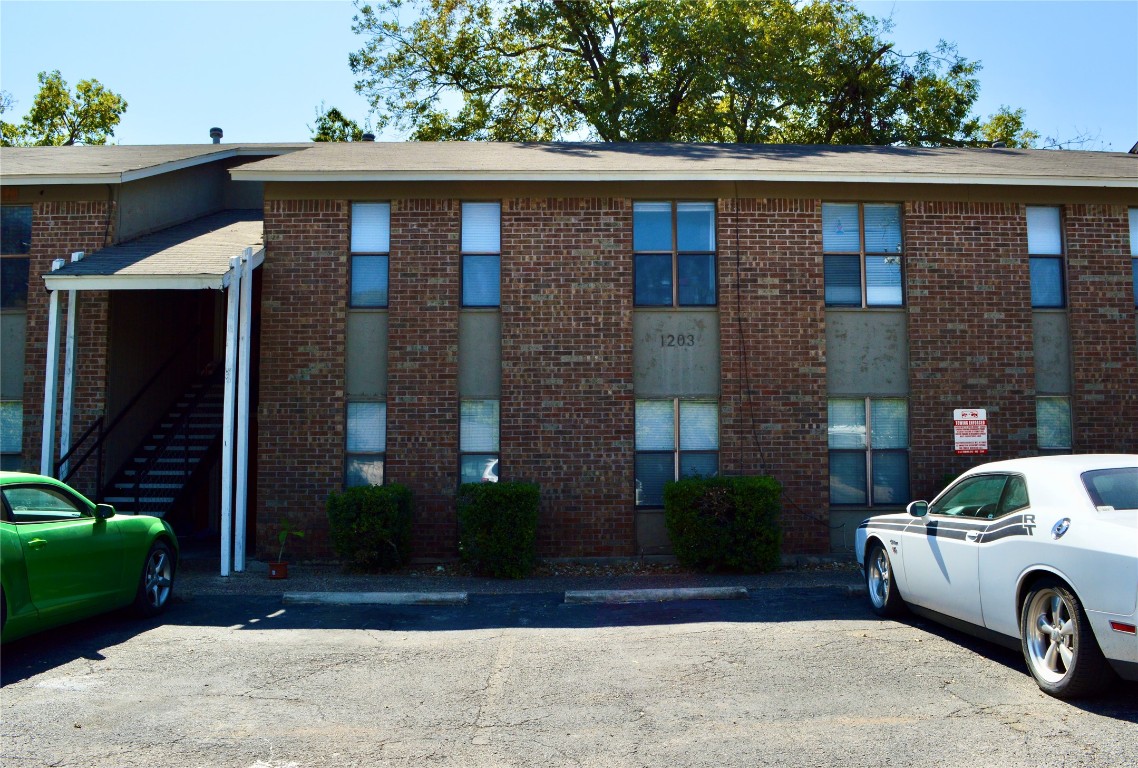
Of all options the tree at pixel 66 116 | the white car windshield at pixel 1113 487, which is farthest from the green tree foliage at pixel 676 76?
the white car windshield at pixel 1113 487

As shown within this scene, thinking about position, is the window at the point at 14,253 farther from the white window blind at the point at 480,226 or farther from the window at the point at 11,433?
the white window blind at the point at 480,226

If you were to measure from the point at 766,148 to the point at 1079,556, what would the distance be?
39.0 feet

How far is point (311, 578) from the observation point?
11414mm

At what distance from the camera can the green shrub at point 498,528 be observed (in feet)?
37.3

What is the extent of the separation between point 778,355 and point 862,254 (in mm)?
1953

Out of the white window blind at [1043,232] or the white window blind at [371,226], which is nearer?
the white window blind at [371,226]

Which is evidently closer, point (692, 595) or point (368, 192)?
point (692, 595)

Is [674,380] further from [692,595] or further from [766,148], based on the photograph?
[766,148]

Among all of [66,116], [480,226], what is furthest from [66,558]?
[66,116]

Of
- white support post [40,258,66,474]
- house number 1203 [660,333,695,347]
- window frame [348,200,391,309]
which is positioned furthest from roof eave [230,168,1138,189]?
white support post [40,258,66,474]

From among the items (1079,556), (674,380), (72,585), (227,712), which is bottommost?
(227,712)

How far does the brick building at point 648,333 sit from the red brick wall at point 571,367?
0.03m

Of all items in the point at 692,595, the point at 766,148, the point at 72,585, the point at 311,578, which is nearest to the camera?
the point at 72,585

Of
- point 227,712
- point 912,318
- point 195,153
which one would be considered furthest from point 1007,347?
point 195,153
